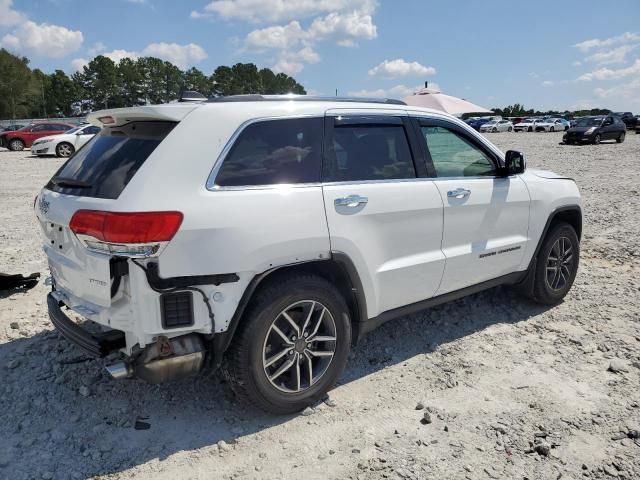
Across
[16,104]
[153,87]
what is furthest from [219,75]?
[16,104]

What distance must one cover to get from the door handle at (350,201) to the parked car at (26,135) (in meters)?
27.4

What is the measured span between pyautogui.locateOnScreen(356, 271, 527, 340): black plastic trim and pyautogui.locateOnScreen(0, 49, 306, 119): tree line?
267 ft

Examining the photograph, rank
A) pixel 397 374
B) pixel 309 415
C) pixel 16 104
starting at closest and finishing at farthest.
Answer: pixel 309 415
pixel 397 374
pixel 16 104

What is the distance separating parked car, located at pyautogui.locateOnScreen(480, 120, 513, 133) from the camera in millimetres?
51684

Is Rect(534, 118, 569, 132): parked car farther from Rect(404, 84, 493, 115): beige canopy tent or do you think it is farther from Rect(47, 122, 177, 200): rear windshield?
Rect(47, 122, 177, 200): rear windshield

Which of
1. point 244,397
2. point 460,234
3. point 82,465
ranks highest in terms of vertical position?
point 460,234

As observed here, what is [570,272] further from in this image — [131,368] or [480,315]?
[131,368]

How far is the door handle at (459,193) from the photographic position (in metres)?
3.94

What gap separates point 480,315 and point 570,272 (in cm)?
107

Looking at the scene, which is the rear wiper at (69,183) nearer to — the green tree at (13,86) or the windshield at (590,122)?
the windshield at (590,122)

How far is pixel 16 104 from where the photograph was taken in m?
79.2

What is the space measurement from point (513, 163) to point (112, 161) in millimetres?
3108

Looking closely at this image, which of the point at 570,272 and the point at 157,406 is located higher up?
the point at 570,272

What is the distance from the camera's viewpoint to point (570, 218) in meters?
5.22
